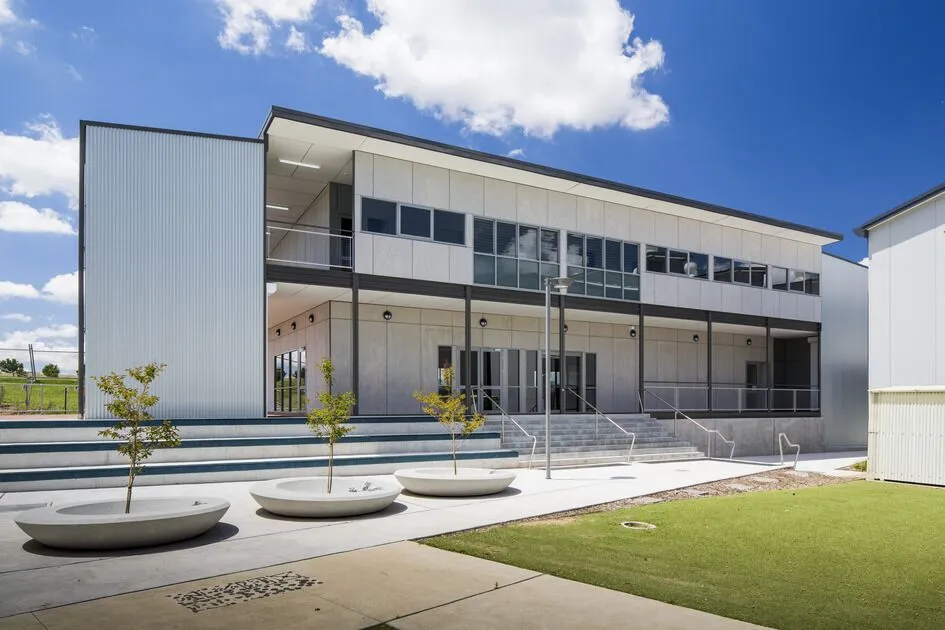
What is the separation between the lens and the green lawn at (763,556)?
243 inches

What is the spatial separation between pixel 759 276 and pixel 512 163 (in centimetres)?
1328

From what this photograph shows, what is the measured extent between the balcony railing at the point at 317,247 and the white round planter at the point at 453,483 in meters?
7.65

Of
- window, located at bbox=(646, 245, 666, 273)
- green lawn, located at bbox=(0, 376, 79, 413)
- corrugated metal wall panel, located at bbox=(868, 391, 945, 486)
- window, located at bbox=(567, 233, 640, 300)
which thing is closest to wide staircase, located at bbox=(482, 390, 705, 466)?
window, located at bbox=(567, 233, 640, 300)

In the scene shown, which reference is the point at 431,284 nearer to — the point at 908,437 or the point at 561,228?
the point at 561,228

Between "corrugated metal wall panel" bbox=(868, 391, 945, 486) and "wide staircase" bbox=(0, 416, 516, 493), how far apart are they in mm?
8833

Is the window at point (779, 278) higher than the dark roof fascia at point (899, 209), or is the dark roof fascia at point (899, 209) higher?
the dark roof fascia at point (899, 209)

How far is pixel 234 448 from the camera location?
14891mm

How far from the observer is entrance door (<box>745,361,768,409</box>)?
3062cm

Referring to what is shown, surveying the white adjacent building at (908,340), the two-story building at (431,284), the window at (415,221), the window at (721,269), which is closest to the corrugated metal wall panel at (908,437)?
the white adjacent building at (908,340)

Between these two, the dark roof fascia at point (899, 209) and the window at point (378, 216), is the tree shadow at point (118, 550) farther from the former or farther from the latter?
the dark roof fascia at point (899, 209)

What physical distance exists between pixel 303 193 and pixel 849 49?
26.6m

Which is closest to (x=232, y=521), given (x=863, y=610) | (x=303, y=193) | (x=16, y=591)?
(x=16, y=591)

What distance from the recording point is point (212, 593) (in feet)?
21.1

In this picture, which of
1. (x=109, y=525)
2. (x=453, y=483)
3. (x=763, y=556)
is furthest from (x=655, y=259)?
(x=109, y=525)
